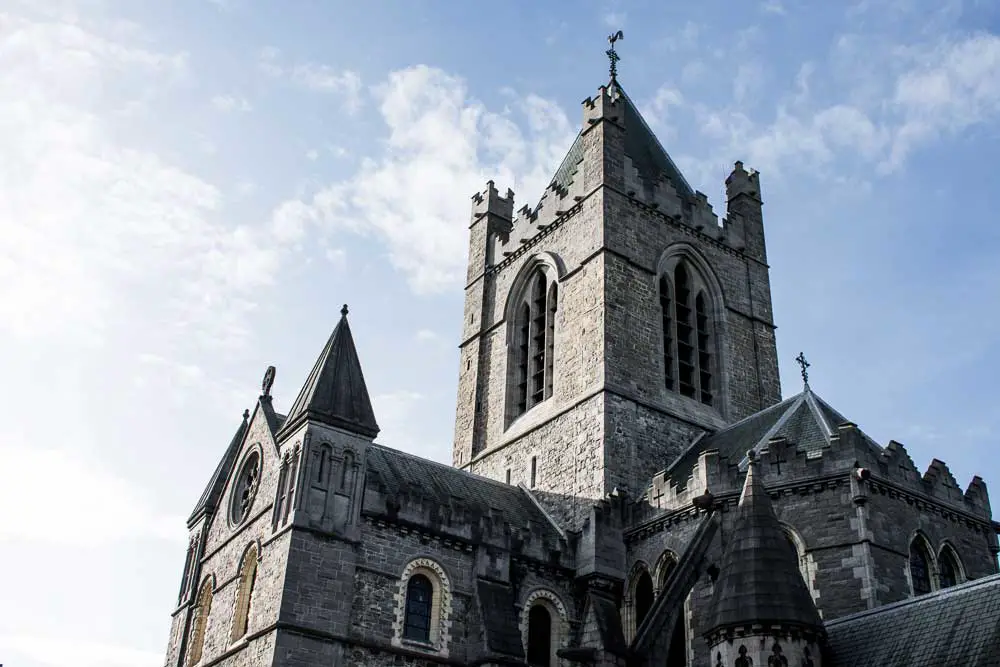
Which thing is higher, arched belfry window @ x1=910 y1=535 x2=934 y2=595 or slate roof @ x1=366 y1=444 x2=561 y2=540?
slate roof @ x1=366 y1=444 x2=561 y2=540

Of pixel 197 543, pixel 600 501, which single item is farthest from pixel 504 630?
pixel 197 543

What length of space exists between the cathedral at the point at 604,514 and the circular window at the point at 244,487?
0.26 feet

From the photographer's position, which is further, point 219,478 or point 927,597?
point 219,478

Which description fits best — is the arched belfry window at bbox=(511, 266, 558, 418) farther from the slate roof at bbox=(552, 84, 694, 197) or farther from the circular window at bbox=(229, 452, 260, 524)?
the circular window at bbox=(229, 452, 260, 524)

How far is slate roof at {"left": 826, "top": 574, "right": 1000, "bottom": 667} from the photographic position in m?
16.3

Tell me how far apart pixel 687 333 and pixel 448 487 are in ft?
32.5

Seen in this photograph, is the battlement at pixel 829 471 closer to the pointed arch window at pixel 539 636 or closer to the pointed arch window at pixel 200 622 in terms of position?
the pointed arch window at pixel 539 636

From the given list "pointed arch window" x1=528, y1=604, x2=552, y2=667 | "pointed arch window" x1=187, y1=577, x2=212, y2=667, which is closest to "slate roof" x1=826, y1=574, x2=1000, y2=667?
"pointed arch window" x1=528, y1=604, x2=552, y2=667

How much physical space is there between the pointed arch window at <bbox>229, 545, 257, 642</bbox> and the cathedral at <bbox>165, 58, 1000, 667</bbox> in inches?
2.2

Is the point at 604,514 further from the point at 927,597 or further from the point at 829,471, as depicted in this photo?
the point at 927,597

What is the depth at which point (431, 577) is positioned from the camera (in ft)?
74.0

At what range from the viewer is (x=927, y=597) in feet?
59.8

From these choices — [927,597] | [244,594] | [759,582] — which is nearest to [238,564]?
[244,594]

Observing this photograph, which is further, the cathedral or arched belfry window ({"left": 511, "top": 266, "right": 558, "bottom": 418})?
arched belfry window ({"left": 511, "top": 266, "right": 558, "bottom": 418})
